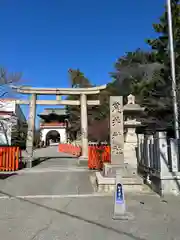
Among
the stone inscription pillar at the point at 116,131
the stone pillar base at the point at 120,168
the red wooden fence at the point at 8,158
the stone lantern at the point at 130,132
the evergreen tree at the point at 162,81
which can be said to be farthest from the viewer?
the evergreen tree at the point at 162,81

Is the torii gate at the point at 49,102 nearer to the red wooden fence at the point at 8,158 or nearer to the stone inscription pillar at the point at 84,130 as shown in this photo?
the stone inscription pillar at the point at 84,130

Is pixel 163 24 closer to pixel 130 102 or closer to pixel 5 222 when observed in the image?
pixel 130 102

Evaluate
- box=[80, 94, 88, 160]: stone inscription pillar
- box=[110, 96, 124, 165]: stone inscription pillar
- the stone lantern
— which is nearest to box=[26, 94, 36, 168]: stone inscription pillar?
box=[80, 94, 88, 160]: stone inscription pillar

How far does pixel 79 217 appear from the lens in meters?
5.26

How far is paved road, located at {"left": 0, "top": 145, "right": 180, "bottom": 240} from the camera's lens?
429cm

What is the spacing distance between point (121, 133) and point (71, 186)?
9.17 feet

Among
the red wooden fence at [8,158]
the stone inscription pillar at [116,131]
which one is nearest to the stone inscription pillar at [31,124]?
the red wooden fence at [8,158]

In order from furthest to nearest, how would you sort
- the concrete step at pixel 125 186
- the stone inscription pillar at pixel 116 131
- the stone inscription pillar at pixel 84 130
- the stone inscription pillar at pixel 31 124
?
the stone inscription pillar at pixel 84 130
the stone inscription pillar at pixel 31 124
the stone inscription pillar at pixel 116 131
the concrete step at pixel 125 186

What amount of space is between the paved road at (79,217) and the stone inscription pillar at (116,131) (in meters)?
1.83

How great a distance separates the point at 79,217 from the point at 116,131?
15.4 ft

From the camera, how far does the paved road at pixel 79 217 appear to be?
14.1 ft

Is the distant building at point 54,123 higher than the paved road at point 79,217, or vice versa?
the distant building at point 54,123

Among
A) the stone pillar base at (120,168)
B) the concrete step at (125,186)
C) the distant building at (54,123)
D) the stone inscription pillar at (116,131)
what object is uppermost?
the distant building at (54,123)

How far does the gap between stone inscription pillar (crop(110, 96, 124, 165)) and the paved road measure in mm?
1831
